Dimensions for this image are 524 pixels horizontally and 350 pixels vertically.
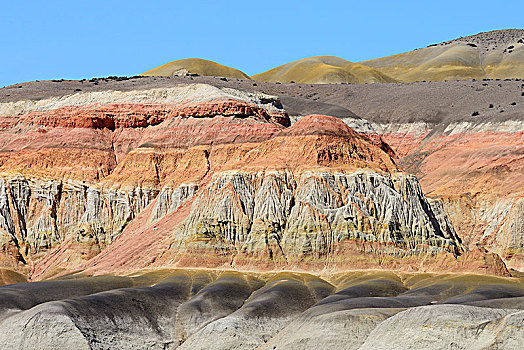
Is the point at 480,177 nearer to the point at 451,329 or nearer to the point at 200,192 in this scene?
the point at 200,192

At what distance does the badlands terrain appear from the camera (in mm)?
50281

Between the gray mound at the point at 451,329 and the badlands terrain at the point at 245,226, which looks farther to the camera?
the badlands terrain at the point at 245,226

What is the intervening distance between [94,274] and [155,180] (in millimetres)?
20327

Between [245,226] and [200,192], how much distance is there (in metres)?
7.81

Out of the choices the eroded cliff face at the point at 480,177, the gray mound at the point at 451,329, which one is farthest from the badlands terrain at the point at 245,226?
the eroded cliff face at the point at 480,177

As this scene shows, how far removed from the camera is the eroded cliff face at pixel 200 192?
7162 cm

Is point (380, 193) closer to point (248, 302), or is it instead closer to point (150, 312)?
point (248, 302)

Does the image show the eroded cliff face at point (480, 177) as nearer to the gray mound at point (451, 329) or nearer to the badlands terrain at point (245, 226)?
the badlands terrain at point (245, 226)

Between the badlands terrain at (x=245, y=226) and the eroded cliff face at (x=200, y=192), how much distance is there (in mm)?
203

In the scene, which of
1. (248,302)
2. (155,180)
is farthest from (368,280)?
(155,180)

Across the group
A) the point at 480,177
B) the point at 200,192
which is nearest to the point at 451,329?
the point at 200,192

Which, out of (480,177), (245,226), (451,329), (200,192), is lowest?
(451,329)

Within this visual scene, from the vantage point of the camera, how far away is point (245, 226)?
74.5 m

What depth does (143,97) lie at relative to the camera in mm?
108500
